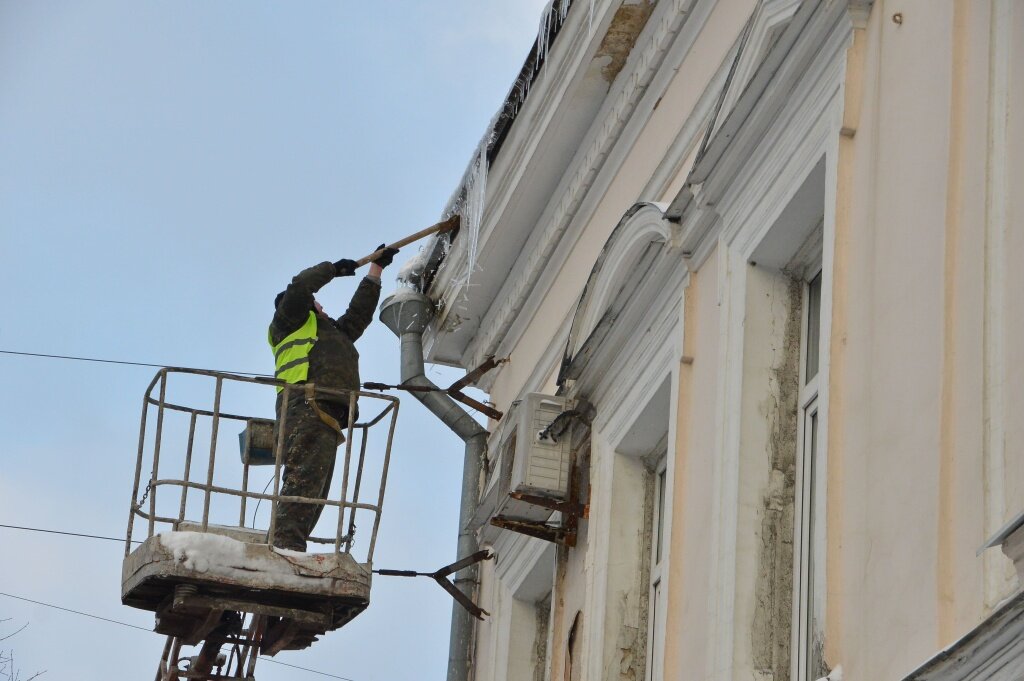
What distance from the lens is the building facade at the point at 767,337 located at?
532 cm

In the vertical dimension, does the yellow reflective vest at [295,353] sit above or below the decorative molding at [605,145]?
below

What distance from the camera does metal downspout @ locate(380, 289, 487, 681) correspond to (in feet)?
40.5

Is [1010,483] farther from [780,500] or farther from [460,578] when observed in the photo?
[460,578]

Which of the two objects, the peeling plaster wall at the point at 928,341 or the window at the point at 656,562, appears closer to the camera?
the peeling plaster wall at the point at 928,341

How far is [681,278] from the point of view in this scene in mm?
8570

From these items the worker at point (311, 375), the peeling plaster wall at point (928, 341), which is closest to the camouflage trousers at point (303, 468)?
the worker at point (311, 375)

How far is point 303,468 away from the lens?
9.84m

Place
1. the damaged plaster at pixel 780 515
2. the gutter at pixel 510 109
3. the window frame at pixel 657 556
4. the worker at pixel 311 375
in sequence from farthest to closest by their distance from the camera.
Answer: the gutter at pixel 510 109, the worker at pixel 311 375, the window frame at pixel 657 556, the damaged plaster at pixel 780 515

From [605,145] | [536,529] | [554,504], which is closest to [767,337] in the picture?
[554,504]

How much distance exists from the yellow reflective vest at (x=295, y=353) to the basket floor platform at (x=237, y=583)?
1.02 metres

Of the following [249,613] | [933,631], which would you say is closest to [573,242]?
[249,613]

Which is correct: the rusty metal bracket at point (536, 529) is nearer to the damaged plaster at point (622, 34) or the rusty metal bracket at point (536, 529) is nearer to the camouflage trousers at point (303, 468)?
the camouflage trousers at point (303, 468)

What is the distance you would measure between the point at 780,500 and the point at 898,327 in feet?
5.06

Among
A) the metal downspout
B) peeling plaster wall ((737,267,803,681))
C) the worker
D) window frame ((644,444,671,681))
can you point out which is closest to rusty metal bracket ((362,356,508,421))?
the metal downspout
